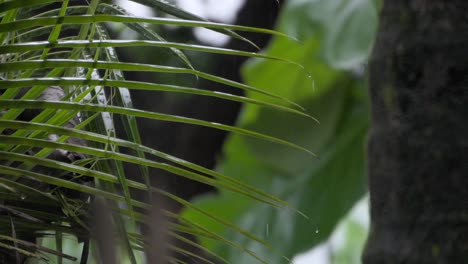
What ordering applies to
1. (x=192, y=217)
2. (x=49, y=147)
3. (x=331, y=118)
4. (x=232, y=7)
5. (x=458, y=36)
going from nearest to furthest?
(x=458, y=36) < (x=49, y=147) < (x=232, y=7) < (x=192, y=217) < (x=331, y=118)

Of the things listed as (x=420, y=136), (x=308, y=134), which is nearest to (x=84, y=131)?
(x=420, y=136)

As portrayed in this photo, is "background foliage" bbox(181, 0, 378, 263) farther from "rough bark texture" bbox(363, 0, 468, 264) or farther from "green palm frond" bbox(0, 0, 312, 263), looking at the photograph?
"rough bark texture" bbox(363, 0, 468, 264)

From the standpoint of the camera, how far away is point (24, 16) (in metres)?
0.63

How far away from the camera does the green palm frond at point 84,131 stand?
54 cm

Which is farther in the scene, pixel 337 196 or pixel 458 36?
pixel 337 196

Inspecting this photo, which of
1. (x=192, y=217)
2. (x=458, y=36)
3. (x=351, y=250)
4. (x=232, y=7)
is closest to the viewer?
(x=458, y=36)

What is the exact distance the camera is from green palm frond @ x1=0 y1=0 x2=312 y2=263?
542 millimetres

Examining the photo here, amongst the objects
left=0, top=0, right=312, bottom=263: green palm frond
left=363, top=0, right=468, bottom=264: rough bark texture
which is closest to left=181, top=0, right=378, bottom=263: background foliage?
left=0, top=0, right=312, bottom=263: green palm frond

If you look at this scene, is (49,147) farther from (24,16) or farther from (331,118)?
(331,118)

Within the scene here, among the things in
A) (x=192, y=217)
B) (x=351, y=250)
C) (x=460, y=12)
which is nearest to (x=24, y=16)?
(x=460, y=12)

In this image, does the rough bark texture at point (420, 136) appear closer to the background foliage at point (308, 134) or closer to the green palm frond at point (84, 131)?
the green palm frond at point (84, 131)

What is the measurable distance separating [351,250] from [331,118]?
228 centimetres

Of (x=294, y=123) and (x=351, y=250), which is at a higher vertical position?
(x=351, y=250)

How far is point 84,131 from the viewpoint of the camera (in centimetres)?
56
